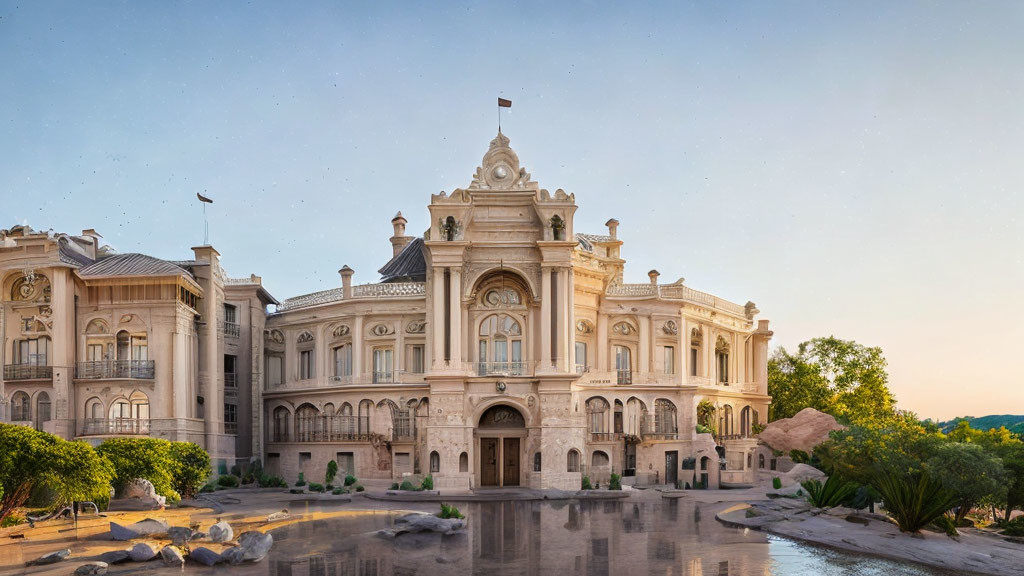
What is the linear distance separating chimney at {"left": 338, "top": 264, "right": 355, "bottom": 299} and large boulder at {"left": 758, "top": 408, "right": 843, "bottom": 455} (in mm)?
27568

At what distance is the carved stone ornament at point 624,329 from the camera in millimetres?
48969

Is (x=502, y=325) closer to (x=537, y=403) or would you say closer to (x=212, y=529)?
(x=537, y=403)

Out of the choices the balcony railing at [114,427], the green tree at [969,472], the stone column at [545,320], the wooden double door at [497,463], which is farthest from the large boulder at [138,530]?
the green tree at [969,472]

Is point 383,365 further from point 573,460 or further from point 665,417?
point 665,417

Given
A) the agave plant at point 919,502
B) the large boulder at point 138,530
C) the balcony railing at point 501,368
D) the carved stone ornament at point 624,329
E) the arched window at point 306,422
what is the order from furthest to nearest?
the carved stone ornament at point 624,329 < the arched window at point 306,422 < the balcony railing at point 501,368 < the agave plant at point 919,502 < the large boulder at point 138,530

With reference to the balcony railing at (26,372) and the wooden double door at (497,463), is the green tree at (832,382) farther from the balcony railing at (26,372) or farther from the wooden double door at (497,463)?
the balcony railing at (26,372)

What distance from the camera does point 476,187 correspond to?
143 feet

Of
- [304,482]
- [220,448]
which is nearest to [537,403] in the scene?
[304,482]

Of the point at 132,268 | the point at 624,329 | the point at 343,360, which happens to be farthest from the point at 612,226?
the point at 132,268

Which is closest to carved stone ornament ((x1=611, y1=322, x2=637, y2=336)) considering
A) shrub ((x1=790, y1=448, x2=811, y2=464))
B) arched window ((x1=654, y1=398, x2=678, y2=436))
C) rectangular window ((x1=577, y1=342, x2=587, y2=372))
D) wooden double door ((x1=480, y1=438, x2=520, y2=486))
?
rectangular window ((x1=577, y1=342, x2=587, y2=372))

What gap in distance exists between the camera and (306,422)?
48938 mm

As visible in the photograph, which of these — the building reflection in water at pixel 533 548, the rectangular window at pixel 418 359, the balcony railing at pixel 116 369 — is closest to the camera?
the building reflection in water at pixel 533 548

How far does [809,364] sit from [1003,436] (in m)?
34.0

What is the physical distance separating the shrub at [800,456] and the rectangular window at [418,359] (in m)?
22.9
